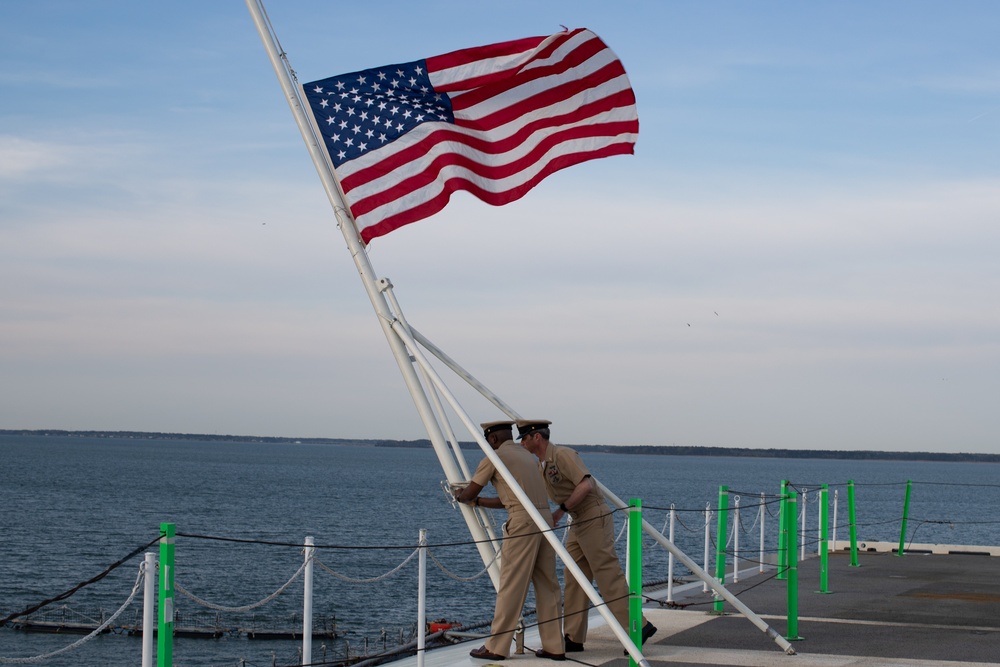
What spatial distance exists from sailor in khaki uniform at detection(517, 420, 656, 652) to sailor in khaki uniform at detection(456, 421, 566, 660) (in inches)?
14.0

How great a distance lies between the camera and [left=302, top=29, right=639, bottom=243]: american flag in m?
9.23

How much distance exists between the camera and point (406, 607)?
37844 mm

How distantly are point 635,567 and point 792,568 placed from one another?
2.49 metres

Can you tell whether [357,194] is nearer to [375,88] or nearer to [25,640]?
[375,88]

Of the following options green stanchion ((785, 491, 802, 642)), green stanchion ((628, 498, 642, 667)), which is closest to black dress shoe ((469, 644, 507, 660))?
green stanchion ((628, 498, 642, 667))

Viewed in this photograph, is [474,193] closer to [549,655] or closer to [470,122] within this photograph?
[470,122]

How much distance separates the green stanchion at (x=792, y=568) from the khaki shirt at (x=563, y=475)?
2.05 m

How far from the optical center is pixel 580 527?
9438 mm

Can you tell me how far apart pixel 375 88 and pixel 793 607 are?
18.7ft

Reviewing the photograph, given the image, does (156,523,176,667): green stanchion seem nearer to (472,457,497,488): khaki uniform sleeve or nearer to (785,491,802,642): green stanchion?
(472,457,497,488): khaki uniform sleeve

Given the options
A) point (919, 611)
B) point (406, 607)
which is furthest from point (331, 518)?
point (919, 611)

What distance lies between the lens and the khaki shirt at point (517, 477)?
8828mm

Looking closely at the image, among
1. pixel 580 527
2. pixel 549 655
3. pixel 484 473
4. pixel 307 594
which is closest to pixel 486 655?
pixel 549 655

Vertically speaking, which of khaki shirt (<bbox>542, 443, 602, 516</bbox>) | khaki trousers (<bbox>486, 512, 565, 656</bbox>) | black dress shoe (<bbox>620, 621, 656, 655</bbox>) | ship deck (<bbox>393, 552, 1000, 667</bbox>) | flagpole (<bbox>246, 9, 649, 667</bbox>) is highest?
flagpole (<bbox>246, 9, 649, 667</bbox>)
